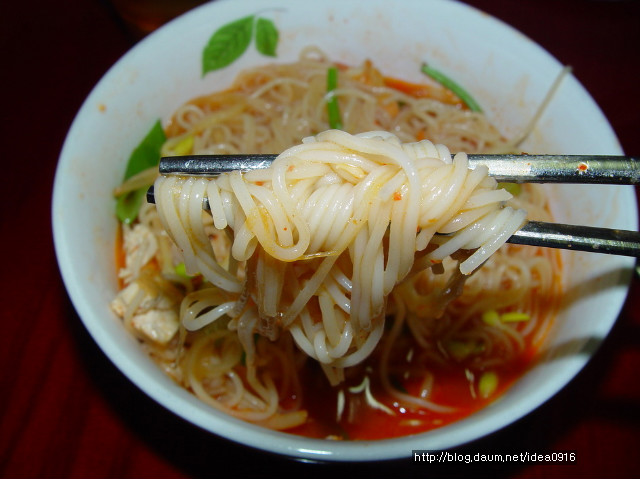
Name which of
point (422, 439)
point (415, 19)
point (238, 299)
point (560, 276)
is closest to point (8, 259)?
point (238, 299)

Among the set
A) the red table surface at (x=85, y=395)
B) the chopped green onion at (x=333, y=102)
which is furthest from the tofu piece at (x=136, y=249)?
the chopped green onion at (x=333, y=102)

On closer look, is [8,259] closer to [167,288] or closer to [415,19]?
[167,288]

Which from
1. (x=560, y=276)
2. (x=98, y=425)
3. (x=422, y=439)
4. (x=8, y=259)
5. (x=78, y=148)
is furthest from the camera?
(x=8, y=259)

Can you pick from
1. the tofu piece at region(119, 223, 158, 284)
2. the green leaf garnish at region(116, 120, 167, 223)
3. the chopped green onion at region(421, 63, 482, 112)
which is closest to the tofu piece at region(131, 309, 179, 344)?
the tofu piece at region(119, 223, 158, 284)

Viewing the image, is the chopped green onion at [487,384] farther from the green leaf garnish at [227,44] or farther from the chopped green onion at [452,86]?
the green leaf garnish at [227,44]

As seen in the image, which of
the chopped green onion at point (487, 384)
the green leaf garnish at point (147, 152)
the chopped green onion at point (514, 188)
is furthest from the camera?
the chopped green onion at point (514, 188)

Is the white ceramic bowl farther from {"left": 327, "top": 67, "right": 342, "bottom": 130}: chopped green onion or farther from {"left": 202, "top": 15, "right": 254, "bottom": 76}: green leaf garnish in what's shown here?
{"left": 327, "top": 67, "right": 342, "bottom": 130}: chopped green onion
